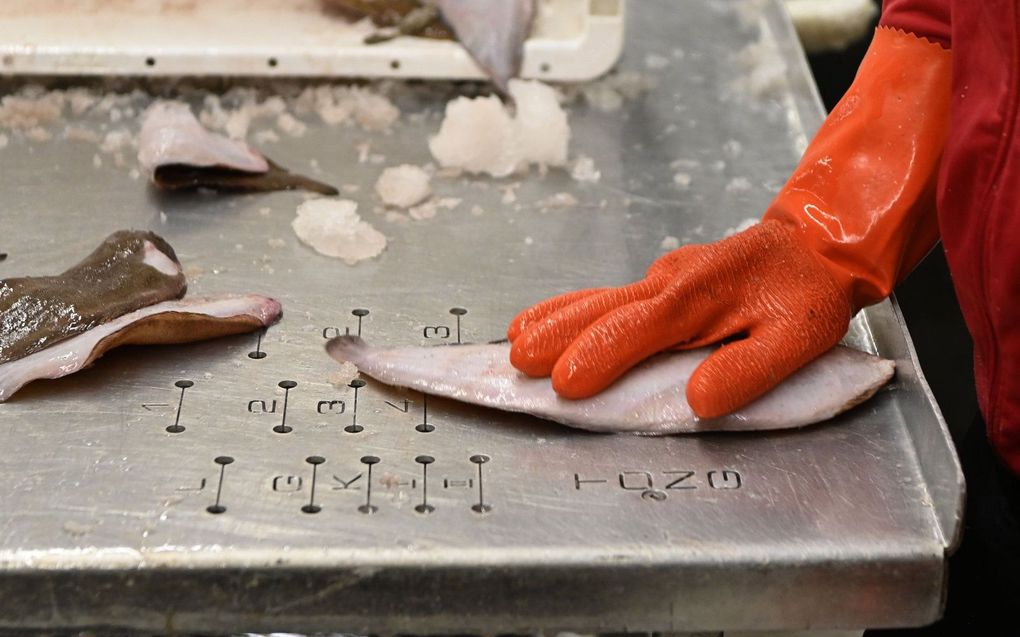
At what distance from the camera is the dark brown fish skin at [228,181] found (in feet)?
6.70

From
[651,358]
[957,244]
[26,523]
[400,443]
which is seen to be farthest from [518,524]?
[957,244]

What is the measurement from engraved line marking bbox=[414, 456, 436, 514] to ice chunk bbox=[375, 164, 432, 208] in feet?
2.44

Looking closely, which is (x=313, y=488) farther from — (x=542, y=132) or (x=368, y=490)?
(x=542, y=132)

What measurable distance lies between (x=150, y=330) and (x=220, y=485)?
1.09ft

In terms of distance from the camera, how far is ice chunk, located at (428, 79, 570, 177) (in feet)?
7.06

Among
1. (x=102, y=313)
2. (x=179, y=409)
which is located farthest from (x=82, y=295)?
(x=179, y=409)

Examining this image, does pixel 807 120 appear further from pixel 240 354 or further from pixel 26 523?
pixel 26 523

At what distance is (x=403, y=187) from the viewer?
206cm

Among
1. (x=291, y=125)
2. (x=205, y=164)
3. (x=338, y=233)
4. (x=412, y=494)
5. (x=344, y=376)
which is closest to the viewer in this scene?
(x=412, y=494)

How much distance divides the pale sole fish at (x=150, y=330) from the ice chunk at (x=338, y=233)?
8.4 inches

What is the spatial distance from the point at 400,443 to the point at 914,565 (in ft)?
2.18

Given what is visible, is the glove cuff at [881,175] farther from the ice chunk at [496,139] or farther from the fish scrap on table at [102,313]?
the fish scrap on table at [102,313]

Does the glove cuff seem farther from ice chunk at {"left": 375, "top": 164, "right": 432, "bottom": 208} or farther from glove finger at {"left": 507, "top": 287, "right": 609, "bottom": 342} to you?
ice chunk at {"left": 375, "top": 164, "right": 432, "bottom": 208}

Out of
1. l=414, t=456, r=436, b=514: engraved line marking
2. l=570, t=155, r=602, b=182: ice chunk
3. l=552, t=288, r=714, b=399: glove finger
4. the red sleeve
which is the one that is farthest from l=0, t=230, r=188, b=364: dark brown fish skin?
the red sleeve
